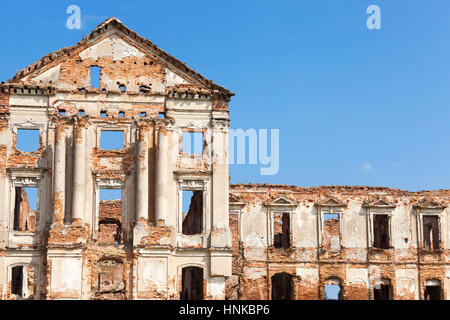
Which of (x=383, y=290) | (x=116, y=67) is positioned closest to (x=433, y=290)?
(x=383, y=290)

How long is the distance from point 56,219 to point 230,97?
758 cm

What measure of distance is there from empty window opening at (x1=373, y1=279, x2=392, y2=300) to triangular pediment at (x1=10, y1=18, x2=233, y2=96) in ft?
35.1

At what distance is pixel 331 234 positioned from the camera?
30.2 meters

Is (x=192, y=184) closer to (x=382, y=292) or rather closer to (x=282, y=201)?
(x=282, y=201)

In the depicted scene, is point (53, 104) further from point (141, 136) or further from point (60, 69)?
point (141, 136)

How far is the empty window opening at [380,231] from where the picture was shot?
102 feet

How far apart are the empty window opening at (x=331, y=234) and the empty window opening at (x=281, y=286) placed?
3.01 m

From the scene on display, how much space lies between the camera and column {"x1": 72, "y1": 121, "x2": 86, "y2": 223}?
959 inches

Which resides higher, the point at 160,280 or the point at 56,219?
the point at 56,219

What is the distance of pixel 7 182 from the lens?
81.8ft

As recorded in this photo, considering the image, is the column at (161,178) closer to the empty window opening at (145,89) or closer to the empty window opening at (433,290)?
the empty window opening at (145,89)

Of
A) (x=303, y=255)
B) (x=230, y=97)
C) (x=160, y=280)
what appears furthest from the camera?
(x=303, y=255)

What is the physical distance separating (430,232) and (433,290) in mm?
2599

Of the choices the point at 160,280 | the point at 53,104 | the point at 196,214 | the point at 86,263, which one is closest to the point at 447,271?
the point at 196,214
